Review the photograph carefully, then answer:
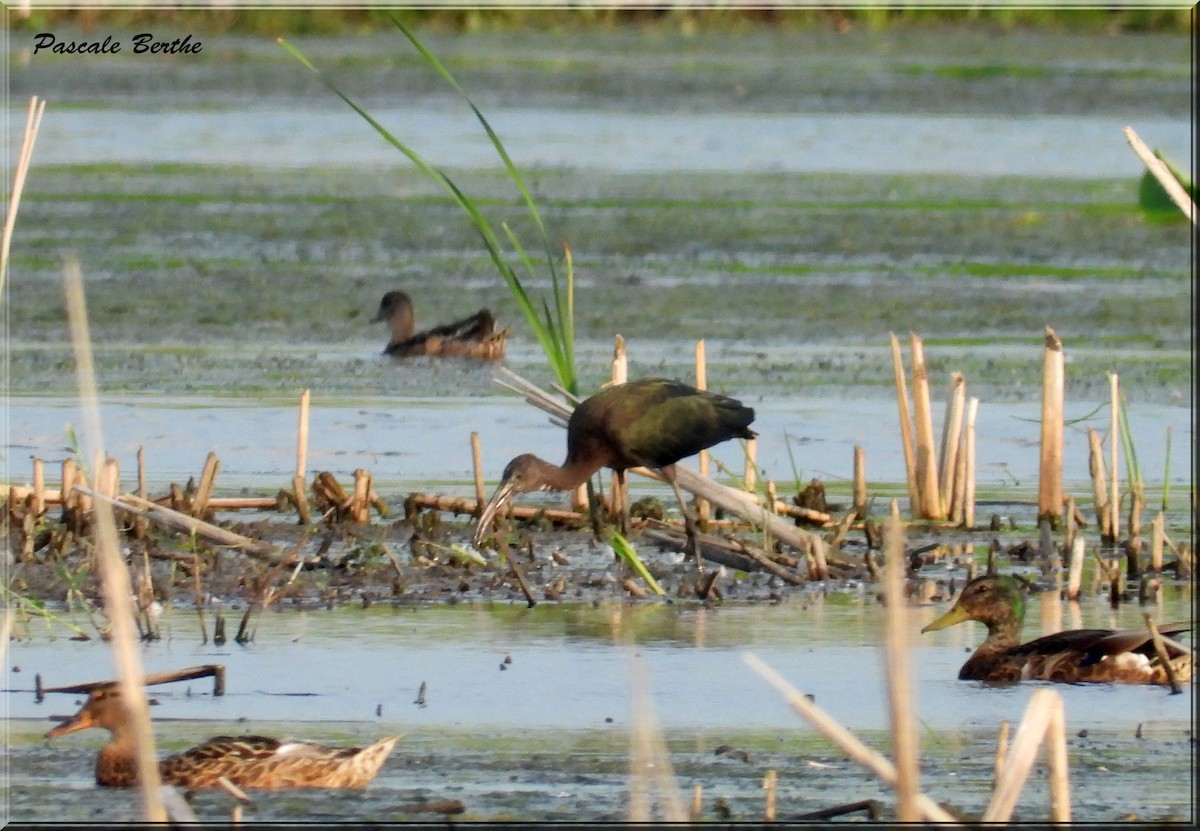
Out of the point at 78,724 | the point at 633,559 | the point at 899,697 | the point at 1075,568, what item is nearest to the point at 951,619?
the point at 1075,568

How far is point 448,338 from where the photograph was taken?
37.7 ft

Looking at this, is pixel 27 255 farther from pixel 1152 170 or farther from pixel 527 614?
pixel 1152 170

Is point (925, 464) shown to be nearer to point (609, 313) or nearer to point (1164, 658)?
point (1164, 658)

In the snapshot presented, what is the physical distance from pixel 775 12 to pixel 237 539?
2213 centimetres

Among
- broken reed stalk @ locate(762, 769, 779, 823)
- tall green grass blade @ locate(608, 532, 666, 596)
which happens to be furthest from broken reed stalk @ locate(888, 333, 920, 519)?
broken reed stalk @ locate(762, 769, 779, 823)

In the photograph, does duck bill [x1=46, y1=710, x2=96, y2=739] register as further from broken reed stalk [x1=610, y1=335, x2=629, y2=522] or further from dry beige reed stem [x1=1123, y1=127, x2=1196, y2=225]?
broken reed stalk [x1=610, y1=335, x2=629, y2=522]

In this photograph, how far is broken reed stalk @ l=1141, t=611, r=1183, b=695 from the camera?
5.73 m

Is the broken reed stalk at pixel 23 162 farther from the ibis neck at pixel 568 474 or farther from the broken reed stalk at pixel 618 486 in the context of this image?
the broken reed stalk at pixel 618 486

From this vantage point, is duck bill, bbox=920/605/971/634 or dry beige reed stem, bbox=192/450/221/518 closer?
duck bill, bbox=920/605/971/634

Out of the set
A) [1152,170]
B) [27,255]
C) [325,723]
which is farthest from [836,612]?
[27,255]

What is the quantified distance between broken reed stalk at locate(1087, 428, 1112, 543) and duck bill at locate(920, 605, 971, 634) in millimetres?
1355

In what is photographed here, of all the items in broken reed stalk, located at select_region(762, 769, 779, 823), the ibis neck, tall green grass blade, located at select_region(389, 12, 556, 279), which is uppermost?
tall green grass blade, located at select_region(389, 12, 556, 279)

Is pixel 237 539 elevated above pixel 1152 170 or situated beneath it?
situated beneath

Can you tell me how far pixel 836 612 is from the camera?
6664mm
